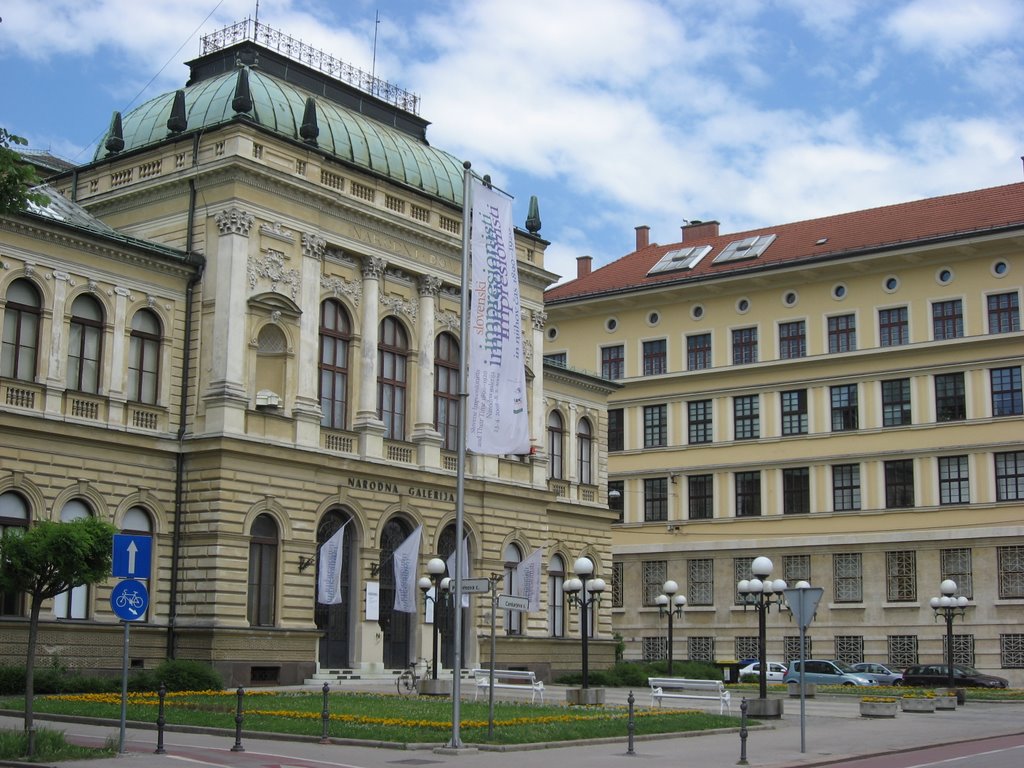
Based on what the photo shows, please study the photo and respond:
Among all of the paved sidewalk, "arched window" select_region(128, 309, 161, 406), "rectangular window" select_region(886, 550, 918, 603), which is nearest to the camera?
the paved sidewalk

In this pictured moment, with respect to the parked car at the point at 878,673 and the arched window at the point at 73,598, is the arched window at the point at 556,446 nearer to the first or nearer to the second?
the parked car at the point at 878,673

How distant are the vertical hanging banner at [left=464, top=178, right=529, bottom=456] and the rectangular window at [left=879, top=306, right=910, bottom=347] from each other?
42.3m

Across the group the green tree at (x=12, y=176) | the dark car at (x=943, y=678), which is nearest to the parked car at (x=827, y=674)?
the dark car at (x=943, y=678)

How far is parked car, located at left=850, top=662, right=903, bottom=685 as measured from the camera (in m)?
58.2

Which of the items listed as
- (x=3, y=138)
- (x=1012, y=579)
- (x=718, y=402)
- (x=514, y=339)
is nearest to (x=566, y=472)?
(x=718, y=402)

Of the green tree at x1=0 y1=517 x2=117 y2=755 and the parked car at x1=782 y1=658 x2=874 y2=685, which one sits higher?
the green tree at x1=0 y1=517 x2=117 y2=755

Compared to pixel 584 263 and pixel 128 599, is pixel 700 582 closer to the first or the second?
pixel 584 263

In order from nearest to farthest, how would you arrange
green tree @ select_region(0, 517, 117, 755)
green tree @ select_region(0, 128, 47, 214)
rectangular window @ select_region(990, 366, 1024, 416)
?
green tree @ select_region(0, 128, 47, 214)
green tree @ select_region(0, 517, 117, 755)
rectangular window @ select_region(990, 366, 1024, 416)

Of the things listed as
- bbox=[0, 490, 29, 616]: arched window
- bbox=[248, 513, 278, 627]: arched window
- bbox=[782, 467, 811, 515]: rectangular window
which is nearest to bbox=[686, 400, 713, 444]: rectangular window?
bbox=[782, 467, 811, 515]: rectangular window

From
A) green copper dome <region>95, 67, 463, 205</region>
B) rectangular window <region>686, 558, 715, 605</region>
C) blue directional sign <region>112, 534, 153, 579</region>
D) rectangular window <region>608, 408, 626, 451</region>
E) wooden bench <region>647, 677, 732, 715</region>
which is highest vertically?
green copper dome <region>95, 67, 463, 205</region>

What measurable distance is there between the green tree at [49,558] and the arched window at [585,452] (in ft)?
121

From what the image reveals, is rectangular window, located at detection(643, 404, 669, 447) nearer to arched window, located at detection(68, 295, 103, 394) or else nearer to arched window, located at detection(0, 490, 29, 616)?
arched window, located at detection(68, 295, 103, 394)

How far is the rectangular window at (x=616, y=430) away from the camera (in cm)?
7525

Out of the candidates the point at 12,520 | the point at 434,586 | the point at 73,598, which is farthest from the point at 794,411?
the point at 12,520
